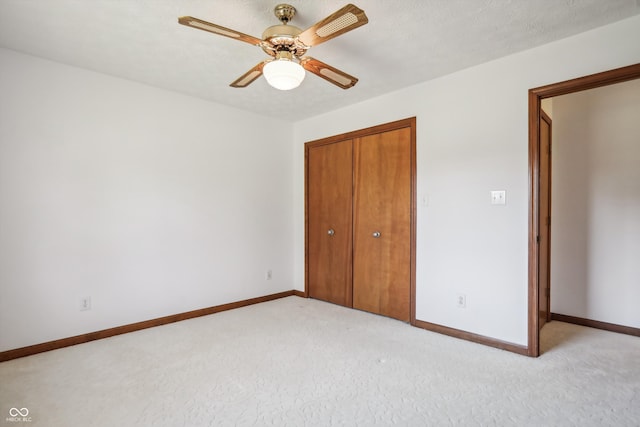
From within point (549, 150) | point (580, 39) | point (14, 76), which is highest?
point (580, 39)

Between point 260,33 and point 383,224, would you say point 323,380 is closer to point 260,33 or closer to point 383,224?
point 383,224

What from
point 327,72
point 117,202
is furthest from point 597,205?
point 117,202

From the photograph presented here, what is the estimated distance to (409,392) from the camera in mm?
2031

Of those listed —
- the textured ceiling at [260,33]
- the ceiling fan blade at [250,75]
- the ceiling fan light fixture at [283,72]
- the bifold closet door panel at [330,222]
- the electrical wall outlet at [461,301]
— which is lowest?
the electrical wall outlet at [461,301]

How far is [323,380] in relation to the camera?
2.18m

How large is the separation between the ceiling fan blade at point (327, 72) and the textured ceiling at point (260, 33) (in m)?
0.27

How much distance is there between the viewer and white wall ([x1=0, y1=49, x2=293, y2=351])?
8.43 ft

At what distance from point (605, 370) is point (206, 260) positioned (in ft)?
11.6

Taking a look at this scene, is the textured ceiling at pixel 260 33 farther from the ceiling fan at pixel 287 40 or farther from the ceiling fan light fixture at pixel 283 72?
the ceiling fan light fixture at pixel 283 72

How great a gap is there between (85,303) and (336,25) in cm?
294

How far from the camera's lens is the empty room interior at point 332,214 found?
199 centimetres

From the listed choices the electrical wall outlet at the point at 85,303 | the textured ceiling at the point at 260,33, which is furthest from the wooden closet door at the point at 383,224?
the electrical wall outlet at the point at 85,303

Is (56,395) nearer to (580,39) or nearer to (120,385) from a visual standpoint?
(120,385)

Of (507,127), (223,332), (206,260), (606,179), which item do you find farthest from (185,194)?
(606,179)
